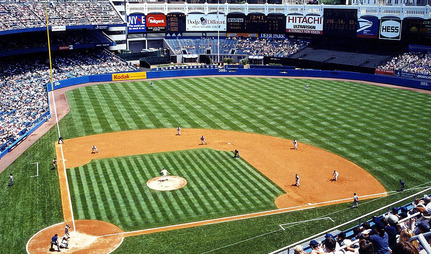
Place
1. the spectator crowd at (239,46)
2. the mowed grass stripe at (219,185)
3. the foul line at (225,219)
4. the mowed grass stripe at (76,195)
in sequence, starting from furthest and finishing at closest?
the spectator crowd at (239,46) < the mowed grass stripe at (219,185) < the mowed grass stripe at (76,195) < the foul line at (225,219)

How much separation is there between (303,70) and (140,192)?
59.0 m

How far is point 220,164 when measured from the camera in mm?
39875

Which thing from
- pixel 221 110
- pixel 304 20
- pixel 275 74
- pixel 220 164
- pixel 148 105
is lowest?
pixel 220 164

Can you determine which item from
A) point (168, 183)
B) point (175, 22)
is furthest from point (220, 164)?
point (175, 22)

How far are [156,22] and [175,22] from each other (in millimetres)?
4633

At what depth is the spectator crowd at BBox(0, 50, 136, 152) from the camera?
165ft

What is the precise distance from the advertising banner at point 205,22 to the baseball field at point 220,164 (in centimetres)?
4208

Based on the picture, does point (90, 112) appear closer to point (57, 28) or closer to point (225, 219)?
point (57, 28)

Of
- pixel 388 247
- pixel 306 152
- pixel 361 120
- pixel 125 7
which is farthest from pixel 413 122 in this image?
pixel 125 7

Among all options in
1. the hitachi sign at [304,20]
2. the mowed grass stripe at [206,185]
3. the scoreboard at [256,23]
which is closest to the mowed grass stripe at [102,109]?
the mowed grass stripe at [206,185]

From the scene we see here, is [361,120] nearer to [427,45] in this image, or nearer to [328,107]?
[328,107]

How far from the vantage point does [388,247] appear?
37.7 ft

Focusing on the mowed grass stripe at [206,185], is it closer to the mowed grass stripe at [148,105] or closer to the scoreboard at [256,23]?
the mowed grass stripe at [148,105]

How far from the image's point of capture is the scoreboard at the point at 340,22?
89125 millimetres
